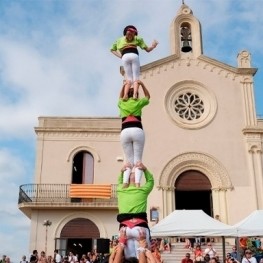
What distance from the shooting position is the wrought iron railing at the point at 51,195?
84.4ft

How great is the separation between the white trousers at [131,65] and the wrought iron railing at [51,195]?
1656 centimetres

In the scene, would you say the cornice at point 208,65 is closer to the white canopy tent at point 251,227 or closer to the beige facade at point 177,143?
the beige facade at point 177,143

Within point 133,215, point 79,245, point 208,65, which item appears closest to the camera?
point 133,215

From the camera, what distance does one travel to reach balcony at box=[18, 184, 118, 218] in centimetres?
2545

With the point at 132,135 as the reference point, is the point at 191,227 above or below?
below

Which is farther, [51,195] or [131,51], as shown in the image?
[51,195]

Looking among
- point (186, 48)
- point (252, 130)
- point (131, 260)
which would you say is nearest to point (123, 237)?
point (131, 260)

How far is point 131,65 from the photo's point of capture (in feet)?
32.7

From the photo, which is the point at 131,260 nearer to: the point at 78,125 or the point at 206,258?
the point at 206,258

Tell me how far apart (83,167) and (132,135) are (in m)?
18.5

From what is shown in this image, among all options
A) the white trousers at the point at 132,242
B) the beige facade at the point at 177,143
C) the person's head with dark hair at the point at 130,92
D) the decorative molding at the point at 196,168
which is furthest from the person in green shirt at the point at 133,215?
the decorative molding at the point at 196,168

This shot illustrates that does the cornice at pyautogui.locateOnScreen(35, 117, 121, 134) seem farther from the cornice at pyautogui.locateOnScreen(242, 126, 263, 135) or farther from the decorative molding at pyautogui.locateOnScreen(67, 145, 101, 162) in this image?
the cornice at pyautogui.locateOnScreen(242, 126, 263, 135)

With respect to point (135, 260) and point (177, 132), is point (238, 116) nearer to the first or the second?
point (177, 132)

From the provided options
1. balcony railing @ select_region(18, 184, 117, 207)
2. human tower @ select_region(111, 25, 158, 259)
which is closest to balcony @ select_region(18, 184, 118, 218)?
balcony railing @ select_region(18, 184, 117, 207)
